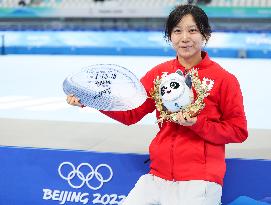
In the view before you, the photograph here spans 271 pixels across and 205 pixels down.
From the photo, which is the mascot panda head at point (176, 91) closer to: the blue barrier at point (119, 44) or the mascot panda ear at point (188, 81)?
the mascot panda ear at point (188, 81)

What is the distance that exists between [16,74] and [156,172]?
18.6 feet

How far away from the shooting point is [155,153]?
201cm

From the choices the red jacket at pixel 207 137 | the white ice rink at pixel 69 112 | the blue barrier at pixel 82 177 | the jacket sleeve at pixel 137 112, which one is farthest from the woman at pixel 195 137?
the white ice rink at pixel 69 112

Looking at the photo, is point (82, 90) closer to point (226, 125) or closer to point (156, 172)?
point (156, 172)

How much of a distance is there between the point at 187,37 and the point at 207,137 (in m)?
0.38

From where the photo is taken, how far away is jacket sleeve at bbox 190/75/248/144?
6.24ft

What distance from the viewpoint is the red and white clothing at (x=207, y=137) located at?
1.93 meters

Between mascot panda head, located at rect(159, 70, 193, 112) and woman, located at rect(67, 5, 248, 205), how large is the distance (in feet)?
0.31

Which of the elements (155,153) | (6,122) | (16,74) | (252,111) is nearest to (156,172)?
(155,153)

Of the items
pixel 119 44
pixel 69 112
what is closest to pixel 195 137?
pixel 69 112

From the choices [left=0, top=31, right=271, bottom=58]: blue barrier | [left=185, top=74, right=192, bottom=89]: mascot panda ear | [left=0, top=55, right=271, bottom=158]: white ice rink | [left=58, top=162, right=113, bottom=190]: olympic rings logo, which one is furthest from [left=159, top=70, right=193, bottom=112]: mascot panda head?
[left=0, top=31, right=271, bottom=58]: blue barrier

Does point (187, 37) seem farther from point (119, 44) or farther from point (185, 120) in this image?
point (119, 44)

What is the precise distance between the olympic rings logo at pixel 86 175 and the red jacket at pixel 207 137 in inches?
17.3

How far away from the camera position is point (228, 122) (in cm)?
194
